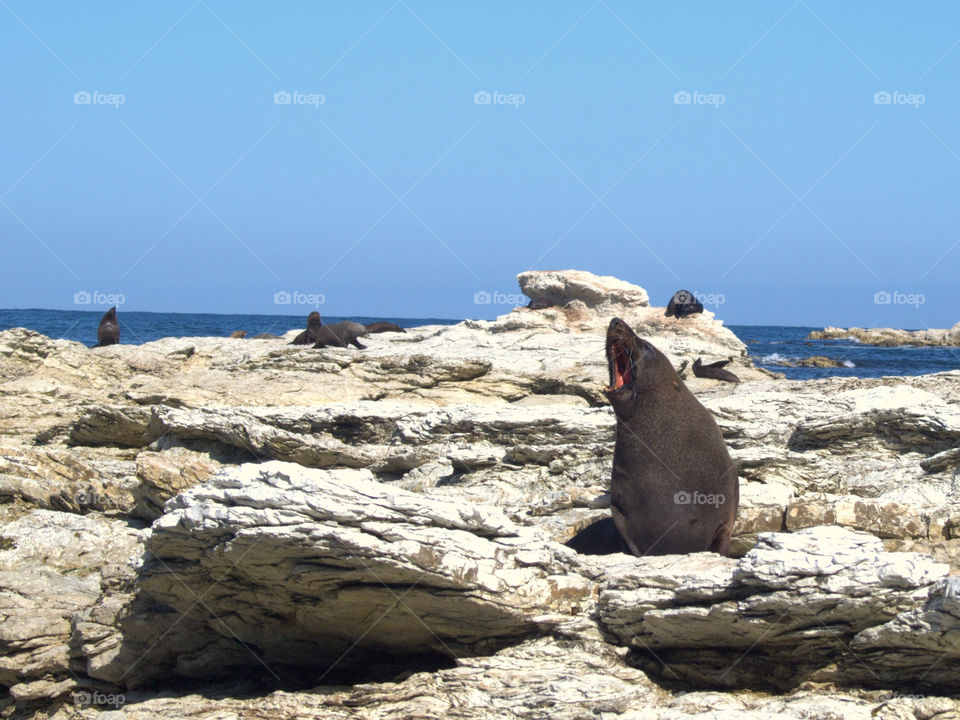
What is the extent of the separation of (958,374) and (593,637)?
8.06m

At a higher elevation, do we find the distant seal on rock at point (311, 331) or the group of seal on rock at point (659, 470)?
the distant seal on rock at point (311, 331)

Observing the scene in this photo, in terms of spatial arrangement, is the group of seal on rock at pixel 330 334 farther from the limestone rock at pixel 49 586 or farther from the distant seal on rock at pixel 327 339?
the limestone rock at pixel 49 586

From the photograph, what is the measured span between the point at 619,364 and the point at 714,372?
6.98m

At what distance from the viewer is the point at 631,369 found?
7.38m

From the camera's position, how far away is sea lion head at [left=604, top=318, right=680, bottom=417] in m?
7.25

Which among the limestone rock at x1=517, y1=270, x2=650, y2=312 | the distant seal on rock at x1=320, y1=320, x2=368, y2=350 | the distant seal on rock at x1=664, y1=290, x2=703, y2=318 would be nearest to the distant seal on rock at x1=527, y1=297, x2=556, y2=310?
the limestone rock at x1=517, y1=270, x2=650, y2=312

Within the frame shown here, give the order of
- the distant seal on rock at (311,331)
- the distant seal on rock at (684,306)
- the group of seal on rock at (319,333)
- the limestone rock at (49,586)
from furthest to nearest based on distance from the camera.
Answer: the distant seal on rock at (684,306)
the distant seal on rock at (311,331)
the group of seal on rock at (319,333)
the limestone rock at (49,586)

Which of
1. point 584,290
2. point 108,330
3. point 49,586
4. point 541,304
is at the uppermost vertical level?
point 584,290

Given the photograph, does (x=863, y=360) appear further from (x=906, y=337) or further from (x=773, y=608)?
(x=773, y=608)

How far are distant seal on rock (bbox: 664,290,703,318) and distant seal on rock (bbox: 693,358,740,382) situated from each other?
8.23 m

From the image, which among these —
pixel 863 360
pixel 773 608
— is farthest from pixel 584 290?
pixel 863 360

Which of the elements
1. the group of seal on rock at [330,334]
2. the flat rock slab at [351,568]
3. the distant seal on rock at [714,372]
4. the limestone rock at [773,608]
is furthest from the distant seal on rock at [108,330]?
the limestone rock at [773,608]

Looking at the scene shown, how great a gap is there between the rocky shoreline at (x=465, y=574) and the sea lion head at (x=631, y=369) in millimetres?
1123

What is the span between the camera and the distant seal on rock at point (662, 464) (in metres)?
6.84
